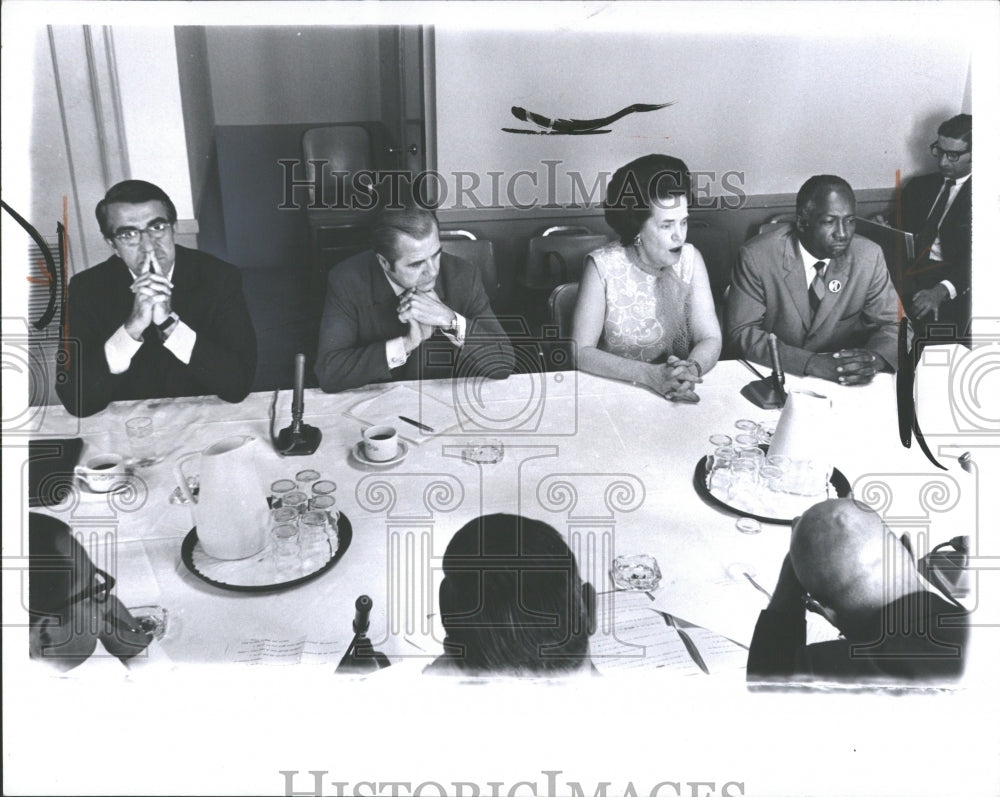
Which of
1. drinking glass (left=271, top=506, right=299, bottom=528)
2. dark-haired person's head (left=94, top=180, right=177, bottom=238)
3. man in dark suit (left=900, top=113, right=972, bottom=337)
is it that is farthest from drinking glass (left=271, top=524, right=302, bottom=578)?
man in dark suit (left=900, top=113, right=972, bottom=337)

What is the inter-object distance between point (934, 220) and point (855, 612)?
0.58 meters

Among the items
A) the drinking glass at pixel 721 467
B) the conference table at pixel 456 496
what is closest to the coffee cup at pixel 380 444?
the conference table at pixel 456 496

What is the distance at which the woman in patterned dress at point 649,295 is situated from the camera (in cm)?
130

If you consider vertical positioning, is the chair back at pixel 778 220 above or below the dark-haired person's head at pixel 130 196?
below

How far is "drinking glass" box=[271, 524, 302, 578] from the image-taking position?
1197 millimetres

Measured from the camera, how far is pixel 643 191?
130cm

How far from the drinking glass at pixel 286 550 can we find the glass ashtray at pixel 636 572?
1.41ft

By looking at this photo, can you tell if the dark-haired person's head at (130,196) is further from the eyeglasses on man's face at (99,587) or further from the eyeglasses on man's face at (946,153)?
the eyeglasses on man's face at (946,153)

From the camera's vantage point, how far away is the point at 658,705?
4.12 feet

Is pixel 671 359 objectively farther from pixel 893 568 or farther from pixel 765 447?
pixel 893 568

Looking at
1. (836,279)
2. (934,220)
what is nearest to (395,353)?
(836,279)

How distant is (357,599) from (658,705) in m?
0.44

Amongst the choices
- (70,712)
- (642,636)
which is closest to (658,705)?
(642,636)

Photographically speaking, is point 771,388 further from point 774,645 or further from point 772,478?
point 774,645
